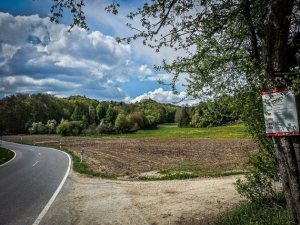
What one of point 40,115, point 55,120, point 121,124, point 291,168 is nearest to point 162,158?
point 291,168

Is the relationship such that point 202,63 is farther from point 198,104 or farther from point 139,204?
point 139,204

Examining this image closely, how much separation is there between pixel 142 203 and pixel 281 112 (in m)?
5.85

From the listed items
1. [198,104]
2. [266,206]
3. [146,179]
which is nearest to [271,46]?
[198,104]

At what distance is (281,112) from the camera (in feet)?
13.8

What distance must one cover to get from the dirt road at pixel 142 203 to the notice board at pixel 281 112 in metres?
2.44

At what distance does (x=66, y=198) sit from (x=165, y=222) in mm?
4706

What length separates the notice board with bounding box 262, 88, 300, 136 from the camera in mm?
4008

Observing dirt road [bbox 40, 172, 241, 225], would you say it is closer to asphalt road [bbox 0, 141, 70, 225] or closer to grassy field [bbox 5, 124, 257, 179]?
asphalt road [bbox 0, 141, 70, 225]

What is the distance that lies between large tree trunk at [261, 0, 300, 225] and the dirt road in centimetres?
192

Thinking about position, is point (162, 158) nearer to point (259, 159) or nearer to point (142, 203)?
point (142, 203)

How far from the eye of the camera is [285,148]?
4.21 meters

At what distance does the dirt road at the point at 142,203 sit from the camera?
6.80 meters

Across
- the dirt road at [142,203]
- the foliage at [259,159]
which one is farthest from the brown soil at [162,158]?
the dirt road at [142,203]

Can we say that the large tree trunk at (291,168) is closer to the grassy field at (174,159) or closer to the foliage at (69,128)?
the grassy field at (174,159)
